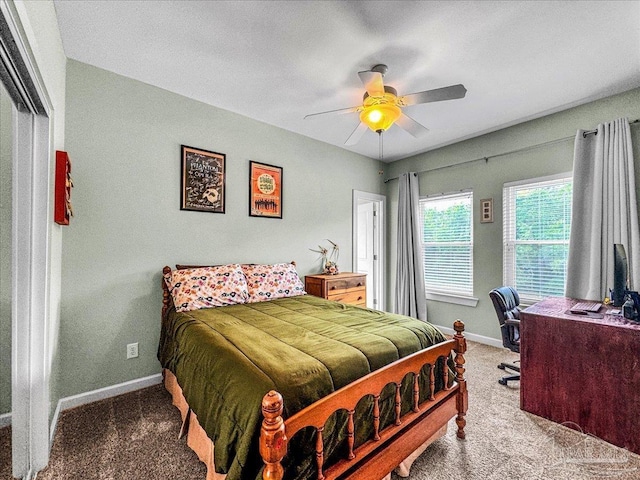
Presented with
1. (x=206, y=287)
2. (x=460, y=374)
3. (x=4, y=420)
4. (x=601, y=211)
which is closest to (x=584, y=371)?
(x=460, y=374)

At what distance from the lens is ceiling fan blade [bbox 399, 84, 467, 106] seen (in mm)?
2016

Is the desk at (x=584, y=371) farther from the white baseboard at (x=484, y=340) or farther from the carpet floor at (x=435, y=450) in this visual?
the white baseboard at (x=484, y=340)

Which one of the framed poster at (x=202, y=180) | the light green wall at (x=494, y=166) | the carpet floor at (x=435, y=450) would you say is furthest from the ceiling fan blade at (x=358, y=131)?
the carpet floor at (x=435, y=450)

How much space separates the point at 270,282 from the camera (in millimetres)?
2945

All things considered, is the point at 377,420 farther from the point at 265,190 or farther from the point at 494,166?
the point at 494,166

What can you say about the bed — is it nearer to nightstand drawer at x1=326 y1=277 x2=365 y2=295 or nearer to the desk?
the desk

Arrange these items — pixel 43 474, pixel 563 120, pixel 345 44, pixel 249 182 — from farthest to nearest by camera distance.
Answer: pixel 249 182 < pixel 563 120 < pixel 345 44 < pixel 43 474

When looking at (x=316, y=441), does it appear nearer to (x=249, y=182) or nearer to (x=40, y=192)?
(x=40, y=192)

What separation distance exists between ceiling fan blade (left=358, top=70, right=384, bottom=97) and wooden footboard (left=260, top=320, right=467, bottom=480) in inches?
65.7

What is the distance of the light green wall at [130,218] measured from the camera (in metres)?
2.29

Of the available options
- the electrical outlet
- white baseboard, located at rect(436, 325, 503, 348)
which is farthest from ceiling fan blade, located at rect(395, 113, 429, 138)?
the electrical outlet

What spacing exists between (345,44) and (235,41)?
756mm

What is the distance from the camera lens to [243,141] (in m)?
3.23

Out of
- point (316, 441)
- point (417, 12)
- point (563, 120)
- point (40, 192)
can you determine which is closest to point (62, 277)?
point (40, 192)
